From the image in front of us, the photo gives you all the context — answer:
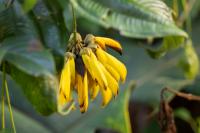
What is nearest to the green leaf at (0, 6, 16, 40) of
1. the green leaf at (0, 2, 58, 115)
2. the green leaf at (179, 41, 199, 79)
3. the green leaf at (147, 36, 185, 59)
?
the green leaf at (0, 2, 58, 115)

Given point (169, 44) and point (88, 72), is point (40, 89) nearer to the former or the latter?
point (88, 72)

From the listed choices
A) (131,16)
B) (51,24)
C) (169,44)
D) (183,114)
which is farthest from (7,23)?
(183,114)

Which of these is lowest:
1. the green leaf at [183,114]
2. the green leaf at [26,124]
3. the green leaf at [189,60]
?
the green leaf at [183,114]

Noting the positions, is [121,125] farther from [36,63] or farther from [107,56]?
[36,63]

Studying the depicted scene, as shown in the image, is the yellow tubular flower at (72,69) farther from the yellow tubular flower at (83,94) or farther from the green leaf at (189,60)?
the green leaf at (189,60)

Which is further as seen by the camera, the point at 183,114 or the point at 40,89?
the point at 183,114

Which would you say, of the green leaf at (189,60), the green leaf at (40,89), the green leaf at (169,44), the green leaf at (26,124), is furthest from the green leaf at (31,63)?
the green leaf at (26,124)
